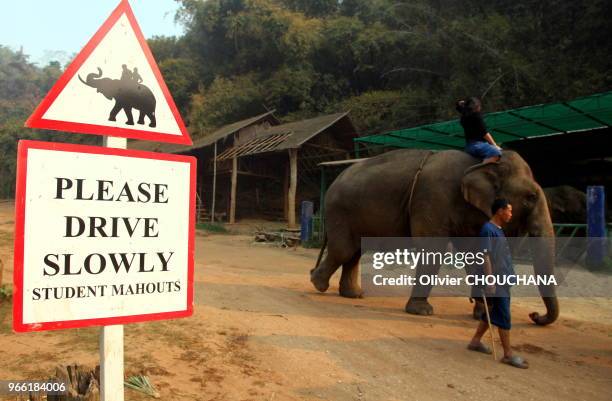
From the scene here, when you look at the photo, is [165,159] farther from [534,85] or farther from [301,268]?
[534,85]

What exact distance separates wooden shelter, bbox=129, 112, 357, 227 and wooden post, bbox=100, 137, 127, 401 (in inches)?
635

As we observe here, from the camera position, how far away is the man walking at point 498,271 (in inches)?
167

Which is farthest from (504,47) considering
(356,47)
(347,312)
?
(347,312)

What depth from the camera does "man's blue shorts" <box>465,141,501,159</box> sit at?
19.1 ft

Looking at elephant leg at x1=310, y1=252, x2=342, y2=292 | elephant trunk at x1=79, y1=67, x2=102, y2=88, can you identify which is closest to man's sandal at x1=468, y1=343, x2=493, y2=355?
elephant leg at x1=310, y1=252, x2=342, y2=292

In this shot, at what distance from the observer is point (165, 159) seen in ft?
7.03

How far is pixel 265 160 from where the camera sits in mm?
23969

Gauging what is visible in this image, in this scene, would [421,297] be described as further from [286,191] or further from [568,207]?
[286,191]

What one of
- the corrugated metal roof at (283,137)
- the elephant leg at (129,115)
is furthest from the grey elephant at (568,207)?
the elephant leg at (129,115)

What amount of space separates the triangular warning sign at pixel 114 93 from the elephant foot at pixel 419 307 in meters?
4.72

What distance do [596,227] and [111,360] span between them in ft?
32.9

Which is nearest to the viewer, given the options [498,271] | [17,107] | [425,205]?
[498,271]

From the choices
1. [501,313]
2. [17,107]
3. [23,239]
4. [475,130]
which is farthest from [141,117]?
[17,107]

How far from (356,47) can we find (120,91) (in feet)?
84.1
